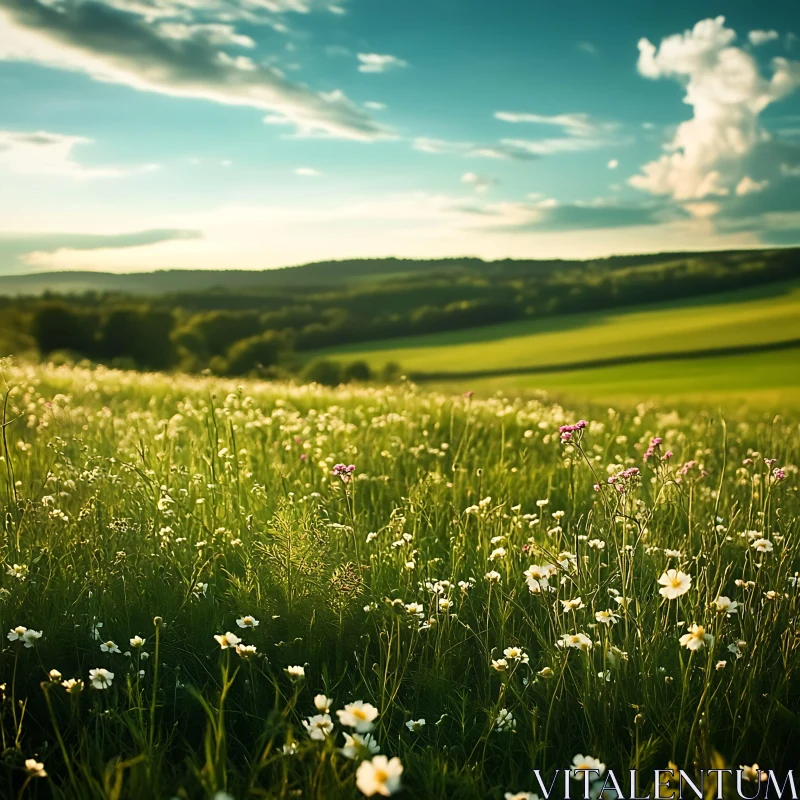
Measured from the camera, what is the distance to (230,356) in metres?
30.7

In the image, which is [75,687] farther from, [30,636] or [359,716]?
[359,716]

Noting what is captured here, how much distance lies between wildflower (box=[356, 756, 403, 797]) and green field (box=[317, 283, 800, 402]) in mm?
14246

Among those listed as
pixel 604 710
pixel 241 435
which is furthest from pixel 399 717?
pixel 241 435

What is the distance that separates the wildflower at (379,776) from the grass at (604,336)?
20.3m

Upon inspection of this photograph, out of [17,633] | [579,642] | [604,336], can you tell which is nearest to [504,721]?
[579,642]

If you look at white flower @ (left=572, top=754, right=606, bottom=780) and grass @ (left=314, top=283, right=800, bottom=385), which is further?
grass @ (left=314, top=283, right=800, bottom=385)

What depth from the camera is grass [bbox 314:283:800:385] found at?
69.9 feet

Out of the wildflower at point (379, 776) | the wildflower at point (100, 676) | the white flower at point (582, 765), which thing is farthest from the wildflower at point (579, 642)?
the wildflower at point (100, 676)

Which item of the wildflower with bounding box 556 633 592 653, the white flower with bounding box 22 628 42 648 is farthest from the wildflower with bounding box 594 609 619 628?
the white flower with bounding box 22 628 42 648

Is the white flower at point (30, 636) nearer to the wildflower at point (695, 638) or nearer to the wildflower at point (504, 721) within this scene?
the wildflower at point (504, 721)

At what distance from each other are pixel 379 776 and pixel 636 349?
2106cm

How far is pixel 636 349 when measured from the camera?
21.5 m

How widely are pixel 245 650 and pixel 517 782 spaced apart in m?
1.01

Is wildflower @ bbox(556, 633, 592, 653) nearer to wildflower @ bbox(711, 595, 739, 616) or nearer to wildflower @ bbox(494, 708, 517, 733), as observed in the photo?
wildflower @ bbox(494, 708, 517, 733)
